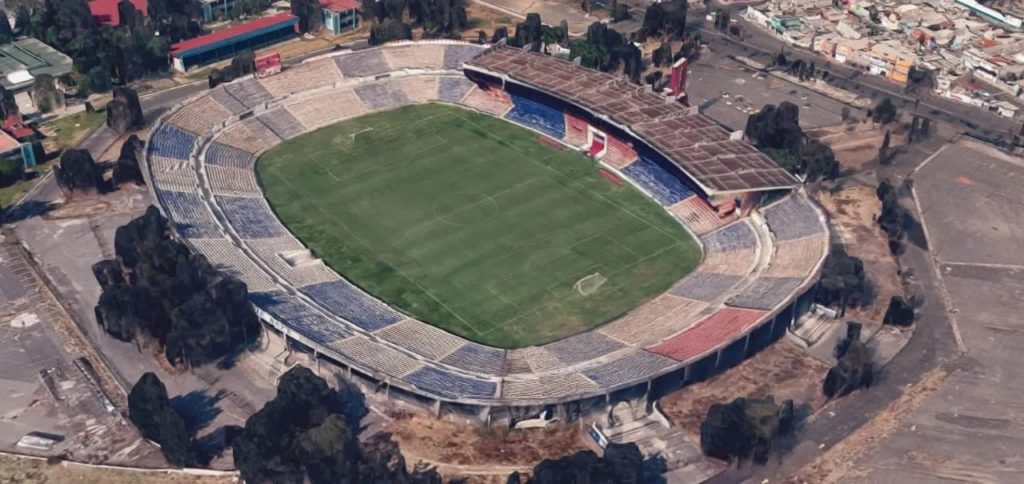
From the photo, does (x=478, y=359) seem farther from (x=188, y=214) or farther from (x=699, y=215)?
(x=188, y=214)

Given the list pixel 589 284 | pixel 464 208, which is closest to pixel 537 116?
pixel 464 208

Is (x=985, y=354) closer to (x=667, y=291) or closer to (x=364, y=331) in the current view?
(x=667, y=291)

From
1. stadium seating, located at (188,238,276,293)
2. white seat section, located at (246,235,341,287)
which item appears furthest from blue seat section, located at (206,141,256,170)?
stadium seating, located at (188,238,276,293)

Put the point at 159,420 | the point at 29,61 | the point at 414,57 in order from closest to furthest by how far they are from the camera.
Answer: the point at 159,420 < the point at 29,61 < the point at 414,57

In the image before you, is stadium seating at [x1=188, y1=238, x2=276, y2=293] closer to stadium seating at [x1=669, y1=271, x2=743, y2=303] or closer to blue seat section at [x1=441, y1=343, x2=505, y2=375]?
blue seat section at [x1=441, y1=343, x2=505, y2=375]

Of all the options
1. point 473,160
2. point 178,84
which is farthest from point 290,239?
point 178,84

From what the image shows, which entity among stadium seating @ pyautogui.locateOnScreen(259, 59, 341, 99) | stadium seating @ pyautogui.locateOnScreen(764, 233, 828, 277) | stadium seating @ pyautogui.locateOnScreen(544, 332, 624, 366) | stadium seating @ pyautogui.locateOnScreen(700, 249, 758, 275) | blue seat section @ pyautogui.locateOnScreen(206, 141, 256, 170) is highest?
stadium seating @ pyautogui.locateOnScreen(259, 59, 341, 99)
